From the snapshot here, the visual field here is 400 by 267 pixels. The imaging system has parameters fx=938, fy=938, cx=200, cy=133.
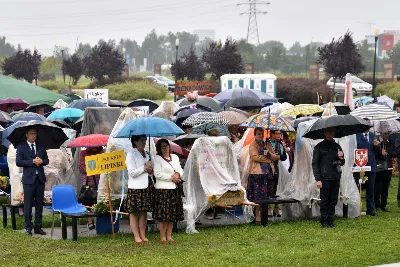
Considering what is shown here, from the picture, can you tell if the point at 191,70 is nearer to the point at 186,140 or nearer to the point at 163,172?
the point at 186,140

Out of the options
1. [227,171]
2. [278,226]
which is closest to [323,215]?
[278,226]

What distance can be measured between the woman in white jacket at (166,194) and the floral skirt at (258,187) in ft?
6.48

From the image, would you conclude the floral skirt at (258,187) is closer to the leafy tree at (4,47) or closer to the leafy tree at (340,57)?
the leafy tree at (340,57)

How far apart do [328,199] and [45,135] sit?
15.6ft

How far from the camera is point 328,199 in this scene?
15.3 metres

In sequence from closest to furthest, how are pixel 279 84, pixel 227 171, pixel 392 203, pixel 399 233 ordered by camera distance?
pixel 399 233, pixel 227 171, pixel 392 203, pixel 279 84

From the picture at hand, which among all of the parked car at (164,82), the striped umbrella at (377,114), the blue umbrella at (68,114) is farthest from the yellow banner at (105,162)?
the parked car at (164,82)

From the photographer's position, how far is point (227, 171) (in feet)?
51.1

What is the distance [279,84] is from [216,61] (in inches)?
188

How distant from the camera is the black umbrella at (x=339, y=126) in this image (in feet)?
49.3

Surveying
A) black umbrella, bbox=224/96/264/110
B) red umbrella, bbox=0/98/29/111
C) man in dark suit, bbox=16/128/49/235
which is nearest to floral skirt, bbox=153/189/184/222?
man in dark suit, bbox=16/128/49/235

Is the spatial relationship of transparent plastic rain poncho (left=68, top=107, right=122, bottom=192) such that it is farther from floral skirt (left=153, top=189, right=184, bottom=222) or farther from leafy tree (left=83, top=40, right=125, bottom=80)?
leafy tree (left=83, top=40, right=125, bottom=80)

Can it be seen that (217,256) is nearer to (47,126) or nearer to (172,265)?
(172,265)

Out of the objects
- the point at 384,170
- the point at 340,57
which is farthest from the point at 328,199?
the point at 340,57
